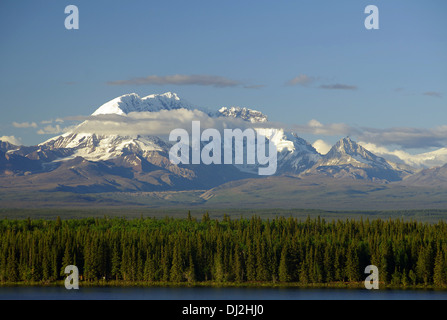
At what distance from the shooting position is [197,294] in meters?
176

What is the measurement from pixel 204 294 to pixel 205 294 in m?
0.25

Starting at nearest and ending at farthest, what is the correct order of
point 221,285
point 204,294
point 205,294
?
point 204,294 < point 205,294 < point 221,285

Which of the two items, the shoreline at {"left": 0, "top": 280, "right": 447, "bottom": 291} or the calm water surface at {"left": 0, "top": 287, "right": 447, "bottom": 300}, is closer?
the calm water surface at {"left": 0, "top": 287, "right": 447, "bottom": 300}

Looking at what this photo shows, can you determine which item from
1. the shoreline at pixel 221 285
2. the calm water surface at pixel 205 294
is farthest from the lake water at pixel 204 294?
the shoreline at pixel 221 285

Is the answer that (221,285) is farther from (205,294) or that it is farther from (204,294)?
(204,294)

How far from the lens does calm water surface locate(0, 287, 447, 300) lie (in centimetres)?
16988

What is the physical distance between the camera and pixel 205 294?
176875 millimetres


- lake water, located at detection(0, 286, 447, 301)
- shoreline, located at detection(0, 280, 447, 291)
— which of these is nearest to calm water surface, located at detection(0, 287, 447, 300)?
lake water, located at detection(0, 286, 447, 301)

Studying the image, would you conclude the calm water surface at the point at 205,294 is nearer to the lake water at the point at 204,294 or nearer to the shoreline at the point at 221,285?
the lake water at the point at 204,294

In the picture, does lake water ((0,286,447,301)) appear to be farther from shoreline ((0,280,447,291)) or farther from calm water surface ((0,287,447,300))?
shoreline ((0,280,447,291))

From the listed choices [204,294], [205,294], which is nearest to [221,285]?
[205,294]
